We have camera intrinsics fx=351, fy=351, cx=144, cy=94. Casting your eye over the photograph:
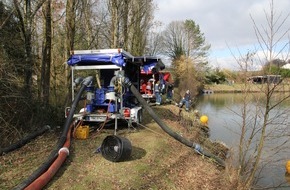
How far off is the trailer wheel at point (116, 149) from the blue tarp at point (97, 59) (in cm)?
329

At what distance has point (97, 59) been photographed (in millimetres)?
12188

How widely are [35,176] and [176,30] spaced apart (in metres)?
66.6

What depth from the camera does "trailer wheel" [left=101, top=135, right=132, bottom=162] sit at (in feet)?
30.5

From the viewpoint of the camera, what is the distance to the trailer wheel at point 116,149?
365 inches

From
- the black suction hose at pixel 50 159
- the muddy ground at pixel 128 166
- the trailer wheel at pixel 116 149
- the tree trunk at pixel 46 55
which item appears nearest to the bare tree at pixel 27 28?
the tree trunk at pixel 46 55

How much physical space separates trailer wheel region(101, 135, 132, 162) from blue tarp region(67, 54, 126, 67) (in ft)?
10.8

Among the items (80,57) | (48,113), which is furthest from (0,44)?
(48,113)

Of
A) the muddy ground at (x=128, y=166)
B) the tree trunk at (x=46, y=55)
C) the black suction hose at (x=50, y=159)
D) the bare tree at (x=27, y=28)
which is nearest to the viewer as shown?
the black suction hose at (x=50, y=159)

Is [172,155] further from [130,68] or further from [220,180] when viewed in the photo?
[130,68]

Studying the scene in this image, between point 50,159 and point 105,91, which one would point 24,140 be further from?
point 105,91

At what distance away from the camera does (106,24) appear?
26219 mm

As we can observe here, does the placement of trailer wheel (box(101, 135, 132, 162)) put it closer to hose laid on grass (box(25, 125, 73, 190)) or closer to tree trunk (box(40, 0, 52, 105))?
hose laid on grass (box(25, 125, 73, 190))

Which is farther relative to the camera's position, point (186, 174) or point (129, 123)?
point (129, 123)

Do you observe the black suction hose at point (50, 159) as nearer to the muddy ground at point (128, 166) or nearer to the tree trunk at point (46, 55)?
the muddy ground at point (128, 166)
